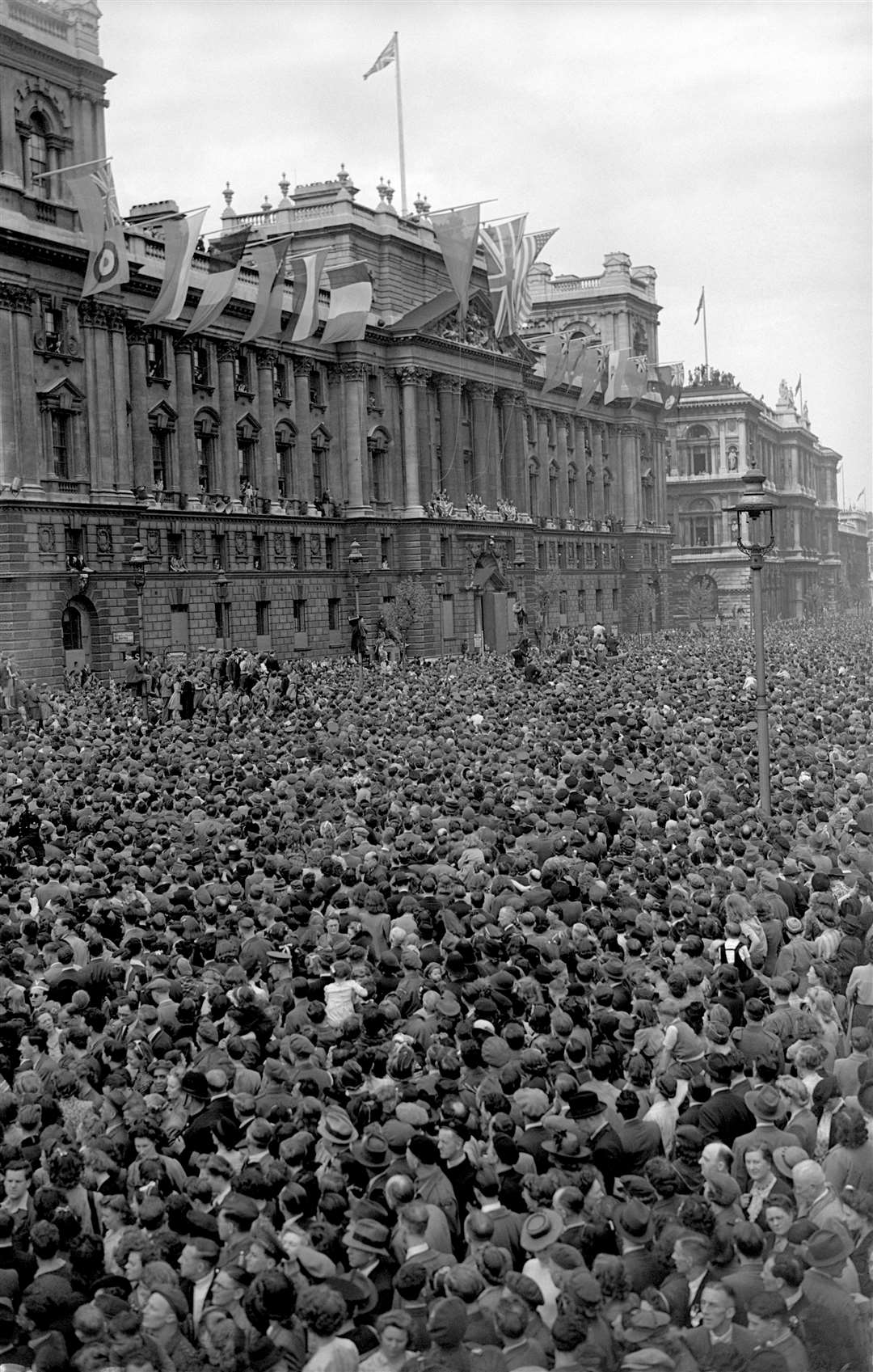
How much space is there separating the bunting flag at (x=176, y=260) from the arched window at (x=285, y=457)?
1597cm

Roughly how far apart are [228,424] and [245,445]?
220cm

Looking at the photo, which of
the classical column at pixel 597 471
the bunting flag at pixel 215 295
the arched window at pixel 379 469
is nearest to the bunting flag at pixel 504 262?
the arched window at pixel 379 469

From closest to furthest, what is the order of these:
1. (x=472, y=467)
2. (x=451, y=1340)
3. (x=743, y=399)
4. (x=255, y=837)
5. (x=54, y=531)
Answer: (x=451, y=1340)
(x=255, y=837)
(x=54, y=531)
(x=472, y=467)
(x=743, y=399)

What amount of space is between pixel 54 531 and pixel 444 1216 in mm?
44507

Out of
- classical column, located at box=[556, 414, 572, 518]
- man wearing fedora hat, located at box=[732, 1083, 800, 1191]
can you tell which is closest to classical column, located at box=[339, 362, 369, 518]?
classical column, located at box=[556, 414, 572, 518]

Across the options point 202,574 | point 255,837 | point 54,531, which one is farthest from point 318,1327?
point 202,574

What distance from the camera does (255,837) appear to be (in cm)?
2120

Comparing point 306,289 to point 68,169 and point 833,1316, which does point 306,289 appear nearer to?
point 68,169

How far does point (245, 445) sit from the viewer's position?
6462cm

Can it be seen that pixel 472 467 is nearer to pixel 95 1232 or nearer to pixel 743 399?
pixel 743 399

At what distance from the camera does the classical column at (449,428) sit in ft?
252

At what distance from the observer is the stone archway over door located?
51781mm

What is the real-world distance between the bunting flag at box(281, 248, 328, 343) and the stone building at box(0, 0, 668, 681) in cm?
462

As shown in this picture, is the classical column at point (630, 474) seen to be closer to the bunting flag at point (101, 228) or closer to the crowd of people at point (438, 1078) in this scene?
the bunting flag at point (101, 228)
